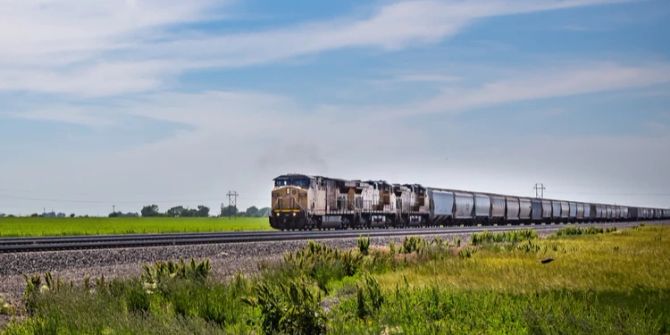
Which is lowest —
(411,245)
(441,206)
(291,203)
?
(411,245)

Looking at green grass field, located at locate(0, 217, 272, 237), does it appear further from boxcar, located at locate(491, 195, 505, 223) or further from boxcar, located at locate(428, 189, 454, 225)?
boxcar, located at locate(491, 195, 505, 223)

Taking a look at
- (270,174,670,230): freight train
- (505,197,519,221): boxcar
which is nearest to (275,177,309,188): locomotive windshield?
(270,174,670,230): freight train

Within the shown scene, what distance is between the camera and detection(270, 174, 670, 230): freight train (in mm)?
50219

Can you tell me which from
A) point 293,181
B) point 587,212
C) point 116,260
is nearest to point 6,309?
point 116,260

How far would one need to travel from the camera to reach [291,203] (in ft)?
164

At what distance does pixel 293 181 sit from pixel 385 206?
1107cm

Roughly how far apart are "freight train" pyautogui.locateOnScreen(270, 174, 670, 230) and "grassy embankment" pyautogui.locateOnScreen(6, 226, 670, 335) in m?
31.0

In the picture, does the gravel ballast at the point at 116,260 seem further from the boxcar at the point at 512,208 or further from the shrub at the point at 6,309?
the boxcar at the point at 512,208

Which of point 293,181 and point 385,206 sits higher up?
point 293,181

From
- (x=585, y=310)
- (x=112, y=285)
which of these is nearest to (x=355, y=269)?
(x=112, y=285)

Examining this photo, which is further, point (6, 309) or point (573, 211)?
point (573, 211)

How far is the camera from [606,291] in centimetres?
1378

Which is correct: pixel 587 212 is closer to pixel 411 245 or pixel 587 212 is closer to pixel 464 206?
pixel 464 206

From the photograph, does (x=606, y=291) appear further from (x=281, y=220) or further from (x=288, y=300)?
(x=281, y=220)
